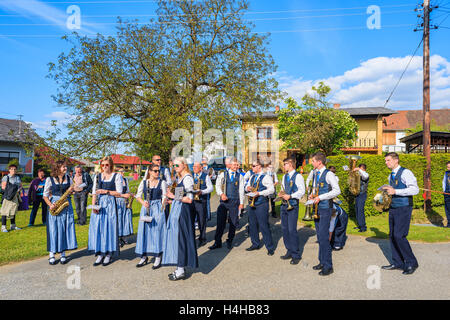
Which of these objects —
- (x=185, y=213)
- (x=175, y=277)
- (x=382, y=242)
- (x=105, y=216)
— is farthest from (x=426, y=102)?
(x=105, y=216)

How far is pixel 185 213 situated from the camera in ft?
16.5

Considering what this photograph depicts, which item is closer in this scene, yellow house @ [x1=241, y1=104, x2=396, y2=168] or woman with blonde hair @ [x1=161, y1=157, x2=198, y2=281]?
woman with blonde hair @ [x1=161, y1=157, x2=198, y2=281]

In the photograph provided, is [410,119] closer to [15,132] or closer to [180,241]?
[180,241]

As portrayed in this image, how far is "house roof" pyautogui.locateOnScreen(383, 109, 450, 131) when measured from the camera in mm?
52469

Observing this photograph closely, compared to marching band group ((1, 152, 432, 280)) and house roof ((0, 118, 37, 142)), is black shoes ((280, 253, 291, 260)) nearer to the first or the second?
marching band group ((1, 152, 432, 280))

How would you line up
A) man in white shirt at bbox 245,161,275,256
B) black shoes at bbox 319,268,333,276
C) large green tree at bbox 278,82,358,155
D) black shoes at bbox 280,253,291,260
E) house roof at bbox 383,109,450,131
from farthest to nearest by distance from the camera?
house roof at bbox 383,109,450,131 → large green tree at bbox 278,82,358,155 → man in white shirt at bbox 245,161,275,256 → black shoes at bbox 280,253,291,260 → black shoes at bbox 319,268,333,276

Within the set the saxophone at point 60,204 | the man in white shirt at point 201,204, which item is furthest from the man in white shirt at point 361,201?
the saxophone at point 60,204

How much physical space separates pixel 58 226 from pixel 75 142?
394 inches

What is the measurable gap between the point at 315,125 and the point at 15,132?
37.7 meters

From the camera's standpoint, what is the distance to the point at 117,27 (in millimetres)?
15328

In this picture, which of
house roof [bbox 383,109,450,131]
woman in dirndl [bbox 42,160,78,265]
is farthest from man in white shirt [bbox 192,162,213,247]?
house roof [bbox 383,109,450,131]

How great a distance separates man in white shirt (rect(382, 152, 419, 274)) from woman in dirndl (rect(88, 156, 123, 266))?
5123 mm
